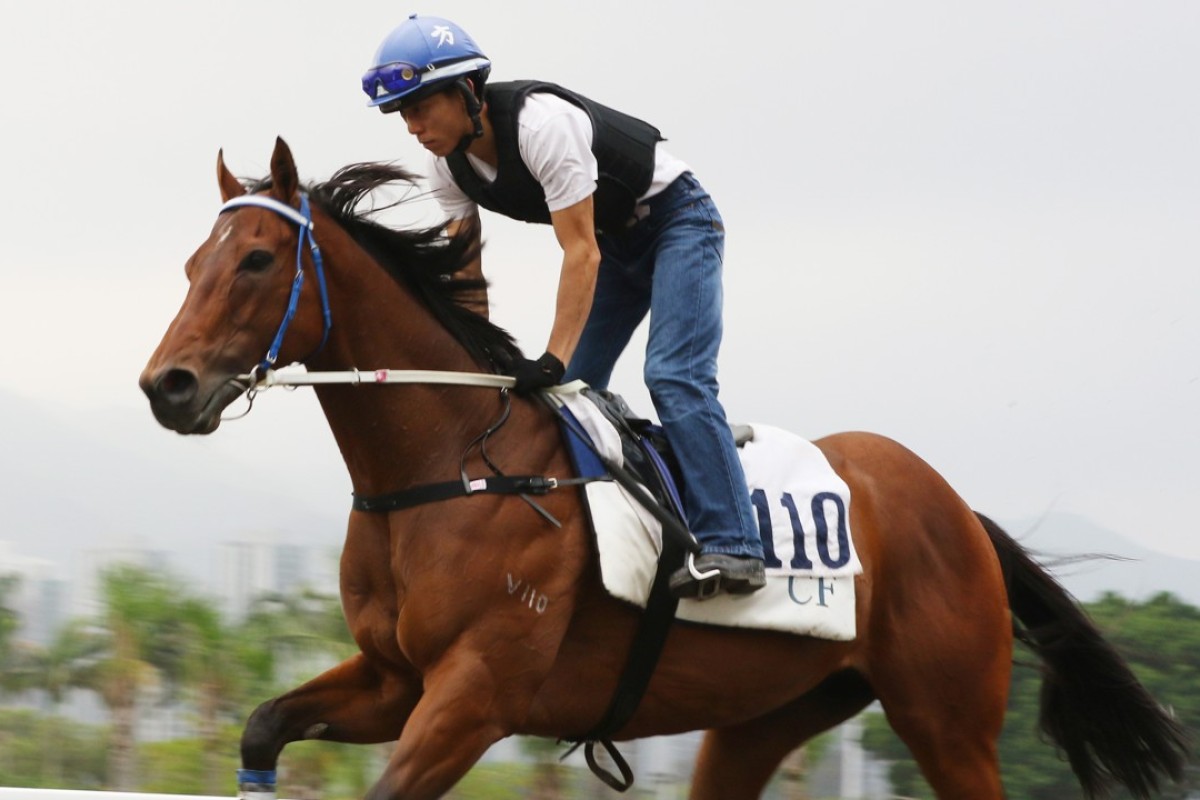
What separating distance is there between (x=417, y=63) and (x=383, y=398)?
651 millimetres

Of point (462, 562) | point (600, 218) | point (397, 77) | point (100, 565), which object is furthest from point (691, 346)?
point (100, 565)

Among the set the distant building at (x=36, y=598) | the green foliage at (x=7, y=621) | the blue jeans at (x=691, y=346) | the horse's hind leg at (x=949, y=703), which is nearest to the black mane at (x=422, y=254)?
the blue jeans at (x=691, y=346)

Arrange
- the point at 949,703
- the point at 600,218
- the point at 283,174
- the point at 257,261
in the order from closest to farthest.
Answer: the point at 257,261
the point at 283,174
the point at 600,218
the point at 949,703

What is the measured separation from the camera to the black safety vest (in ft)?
10.8

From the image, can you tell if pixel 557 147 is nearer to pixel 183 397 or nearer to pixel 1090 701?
pixel 183 397

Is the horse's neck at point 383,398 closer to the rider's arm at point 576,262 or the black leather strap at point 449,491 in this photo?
the black leather strap at point 449,491

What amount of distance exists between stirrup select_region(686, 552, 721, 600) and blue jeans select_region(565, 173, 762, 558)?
0.06 metres

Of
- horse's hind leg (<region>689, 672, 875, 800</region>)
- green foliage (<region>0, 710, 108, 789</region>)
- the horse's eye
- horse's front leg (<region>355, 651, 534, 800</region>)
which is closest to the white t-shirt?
the horse's eye

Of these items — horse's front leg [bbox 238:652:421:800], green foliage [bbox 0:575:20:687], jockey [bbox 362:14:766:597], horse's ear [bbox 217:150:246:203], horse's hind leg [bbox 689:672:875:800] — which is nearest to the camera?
horse's ear [bbox 217:150:246:203]

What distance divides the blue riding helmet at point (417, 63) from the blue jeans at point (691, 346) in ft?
1.90

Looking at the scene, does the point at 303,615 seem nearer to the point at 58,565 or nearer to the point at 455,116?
the point at 58,565

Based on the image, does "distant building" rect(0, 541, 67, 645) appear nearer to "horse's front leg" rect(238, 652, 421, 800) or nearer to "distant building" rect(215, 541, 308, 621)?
"distant building" rect(215, 541, 308, 621)

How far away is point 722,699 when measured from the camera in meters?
3.54

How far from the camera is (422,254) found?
3.29m
